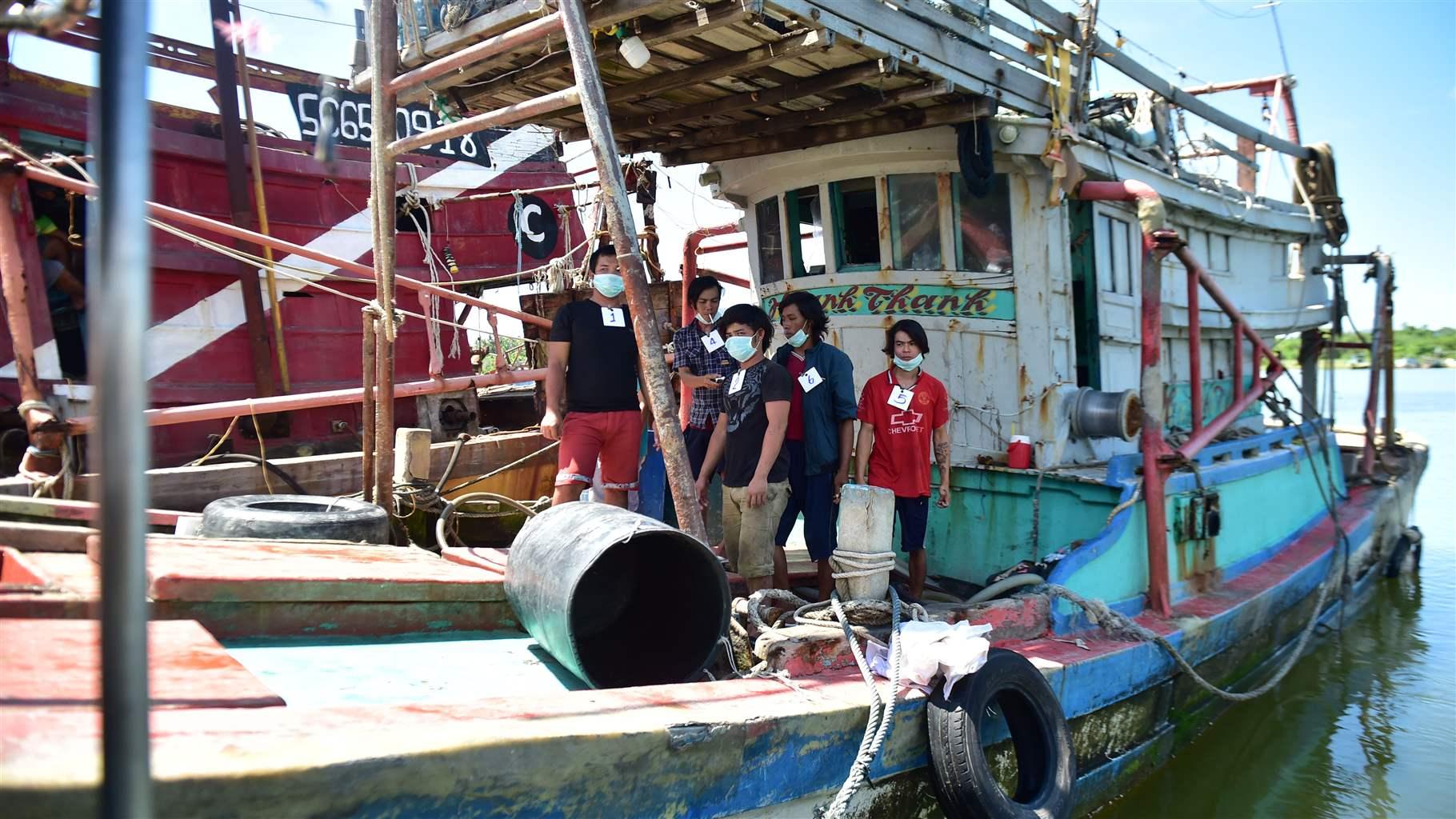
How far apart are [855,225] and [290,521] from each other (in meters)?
4.05

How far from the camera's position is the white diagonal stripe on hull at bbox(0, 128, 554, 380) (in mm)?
10198

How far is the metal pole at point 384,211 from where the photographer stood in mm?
4926

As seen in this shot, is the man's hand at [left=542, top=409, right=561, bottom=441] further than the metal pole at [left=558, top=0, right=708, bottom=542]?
Yes

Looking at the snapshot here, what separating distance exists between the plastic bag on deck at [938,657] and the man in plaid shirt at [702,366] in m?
2.08

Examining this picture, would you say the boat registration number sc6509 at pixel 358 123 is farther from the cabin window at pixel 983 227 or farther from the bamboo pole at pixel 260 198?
the cabin window at pixel 983 227

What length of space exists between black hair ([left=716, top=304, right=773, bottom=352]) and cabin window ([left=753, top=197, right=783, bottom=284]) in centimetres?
229

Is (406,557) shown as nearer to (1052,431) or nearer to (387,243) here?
(387,243)

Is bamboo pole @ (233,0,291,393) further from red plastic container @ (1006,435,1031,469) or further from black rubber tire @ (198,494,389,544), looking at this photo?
red plastic container @ (1006,435,1031,469)

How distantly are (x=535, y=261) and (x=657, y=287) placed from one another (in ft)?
16.7

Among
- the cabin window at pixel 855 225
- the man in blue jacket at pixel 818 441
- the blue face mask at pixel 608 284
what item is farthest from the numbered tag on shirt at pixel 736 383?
the cabin window at pixel 855 225

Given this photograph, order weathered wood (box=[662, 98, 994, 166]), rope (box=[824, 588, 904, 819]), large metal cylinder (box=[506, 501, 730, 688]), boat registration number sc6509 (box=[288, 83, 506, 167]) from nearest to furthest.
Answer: rope (box=[824, 588, 904, 819]), large metal cylinder (box=[506, 501, 730, 688]), weathered wood (box=[662, 98, 994, 166]), boat registration number sc6509 (box=[288, 83, 506, 167])

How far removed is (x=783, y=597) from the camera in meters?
4.00

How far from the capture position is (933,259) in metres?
6.38

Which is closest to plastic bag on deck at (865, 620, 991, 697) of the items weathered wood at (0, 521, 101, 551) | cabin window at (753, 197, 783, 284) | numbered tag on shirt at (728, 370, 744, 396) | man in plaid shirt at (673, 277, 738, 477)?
numbered tag on shirt at (728, 370, 744, 396)
